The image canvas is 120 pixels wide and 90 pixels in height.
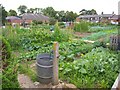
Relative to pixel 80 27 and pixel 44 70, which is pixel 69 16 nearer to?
pixel 80 27

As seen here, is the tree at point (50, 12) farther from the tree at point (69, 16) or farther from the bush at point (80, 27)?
the bush at point (80, 27)

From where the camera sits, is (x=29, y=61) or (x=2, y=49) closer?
(x=2, y=49)

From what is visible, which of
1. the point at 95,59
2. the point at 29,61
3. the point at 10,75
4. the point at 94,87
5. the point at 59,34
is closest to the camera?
the point at 10,75

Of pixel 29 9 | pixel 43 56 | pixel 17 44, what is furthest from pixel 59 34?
pixel 29 9

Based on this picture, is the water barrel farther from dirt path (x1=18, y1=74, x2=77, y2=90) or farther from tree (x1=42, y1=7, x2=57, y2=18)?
tree (x1=42, y1=7, x2=57, y2=18)

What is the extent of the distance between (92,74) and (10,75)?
195cm

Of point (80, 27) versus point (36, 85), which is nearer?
point (36, 85)

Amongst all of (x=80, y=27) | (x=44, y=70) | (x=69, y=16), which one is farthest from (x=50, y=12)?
(x=44, y=70)

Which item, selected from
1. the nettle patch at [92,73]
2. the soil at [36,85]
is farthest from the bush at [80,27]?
the soil at [36,85]

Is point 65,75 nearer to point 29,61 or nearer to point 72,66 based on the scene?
point 72,66

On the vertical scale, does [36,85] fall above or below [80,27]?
below

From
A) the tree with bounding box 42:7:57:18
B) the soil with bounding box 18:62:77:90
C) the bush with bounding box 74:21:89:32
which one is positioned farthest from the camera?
the tree with bounding box 42:7:57:18

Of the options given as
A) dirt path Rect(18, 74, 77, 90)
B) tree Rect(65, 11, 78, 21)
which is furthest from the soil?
tree Rect(65, 11, 78, 21)

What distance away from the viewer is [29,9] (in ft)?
186
